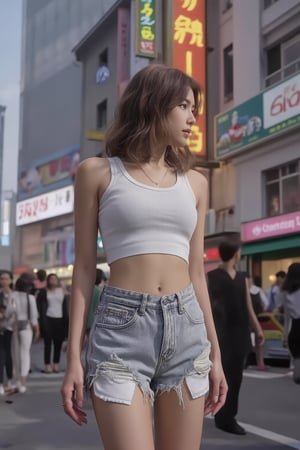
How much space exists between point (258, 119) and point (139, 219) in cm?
1608

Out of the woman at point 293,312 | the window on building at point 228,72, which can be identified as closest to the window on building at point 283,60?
the window on building at point 228,72

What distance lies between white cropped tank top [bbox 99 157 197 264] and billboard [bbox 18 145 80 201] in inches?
1485

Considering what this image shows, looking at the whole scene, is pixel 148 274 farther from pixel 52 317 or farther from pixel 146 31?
pixel 146 31

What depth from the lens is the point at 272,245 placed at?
17031 millimetres

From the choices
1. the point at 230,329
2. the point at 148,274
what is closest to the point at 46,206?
the point at 230,329

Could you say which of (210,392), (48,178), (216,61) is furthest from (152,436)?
(48,178)

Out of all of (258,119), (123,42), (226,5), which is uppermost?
(123,42)

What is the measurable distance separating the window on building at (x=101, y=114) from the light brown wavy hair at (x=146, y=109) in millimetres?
31729

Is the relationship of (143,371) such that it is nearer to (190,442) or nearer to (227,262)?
(190,442)

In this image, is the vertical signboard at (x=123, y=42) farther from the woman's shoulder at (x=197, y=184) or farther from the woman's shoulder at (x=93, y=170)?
the woman's shoulder at (x=93, y=170)

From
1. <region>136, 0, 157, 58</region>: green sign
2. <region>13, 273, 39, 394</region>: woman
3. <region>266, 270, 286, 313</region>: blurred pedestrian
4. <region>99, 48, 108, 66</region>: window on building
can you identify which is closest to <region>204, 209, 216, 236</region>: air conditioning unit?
<region>136, 0, 157, 58</region>: green sign

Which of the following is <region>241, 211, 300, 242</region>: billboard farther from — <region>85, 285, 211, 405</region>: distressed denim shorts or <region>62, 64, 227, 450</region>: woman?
<region>85, 285, 211, 405</region>: distressed denim shorts

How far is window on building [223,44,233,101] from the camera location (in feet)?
68.8

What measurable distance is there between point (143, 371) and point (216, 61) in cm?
2083
